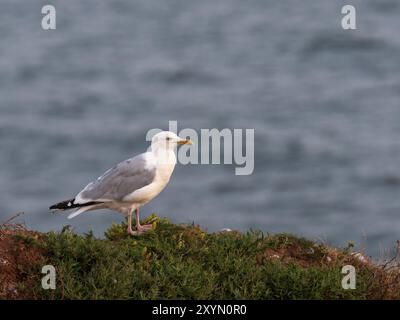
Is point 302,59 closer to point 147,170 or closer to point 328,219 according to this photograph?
point 328,219

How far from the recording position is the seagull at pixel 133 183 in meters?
11.2

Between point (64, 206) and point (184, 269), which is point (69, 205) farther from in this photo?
point (184, 269)

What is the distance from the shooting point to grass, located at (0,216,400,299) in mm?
9734

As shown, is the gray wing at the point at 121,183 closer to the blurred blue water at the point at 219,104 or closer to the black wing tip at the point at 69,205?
the black wing tip at the point at 69,205

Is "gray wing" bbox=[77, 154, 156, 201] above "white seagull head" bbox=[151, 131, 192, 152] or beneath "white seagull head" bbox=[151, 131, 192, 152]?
beneath

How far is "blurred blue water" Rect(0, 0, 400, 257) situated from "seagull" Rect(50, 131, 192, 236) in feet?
44.5

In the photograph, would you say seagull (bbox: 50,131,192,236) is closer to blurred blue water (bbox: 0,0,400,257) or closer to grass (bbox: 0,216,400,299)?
grass (bbox: 0,216,400,299)

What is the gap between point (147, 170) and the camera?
37.1ft

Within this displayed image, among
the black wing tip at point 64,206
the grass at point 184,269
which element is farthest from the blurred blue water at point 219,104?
the grass at point 184,269

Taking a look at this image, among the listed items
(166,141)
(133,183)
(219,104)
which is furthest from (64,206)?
(219,104)

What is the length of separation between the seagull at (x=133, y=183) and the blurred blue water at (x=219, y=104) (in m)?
13.6

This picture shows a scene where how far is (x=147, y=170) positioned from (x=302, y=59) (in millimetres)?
26435

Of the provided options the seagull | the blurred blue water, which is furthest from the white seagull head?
the blurred blue water

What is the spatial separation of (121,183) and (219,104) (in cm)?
2204
